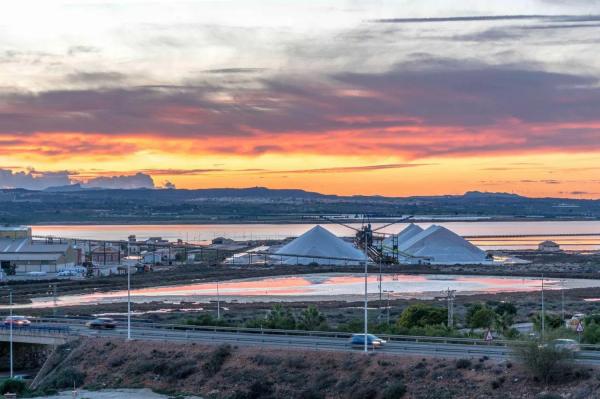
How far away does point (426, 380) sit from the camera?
120ft

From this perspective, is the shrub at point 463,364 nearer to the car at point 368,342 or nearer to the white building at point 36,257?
the car at point 368,342

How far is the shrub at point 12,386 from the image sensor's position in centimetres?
4247

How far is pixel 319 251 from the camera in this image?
134m

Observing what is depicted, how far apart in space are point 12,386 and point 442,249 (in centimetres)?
9844

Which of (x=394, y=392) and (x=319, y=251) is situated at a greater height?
(x=319, y=251)

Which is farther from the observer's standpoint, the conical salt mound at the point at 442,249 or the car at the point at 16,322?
the conical salt mound at the point at 442,249

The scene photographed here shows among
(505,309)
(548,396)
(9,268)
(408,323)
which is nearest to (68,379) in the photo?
(408,323)

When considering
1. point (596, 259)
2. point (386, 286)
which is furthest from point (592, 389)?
point (596, 259)

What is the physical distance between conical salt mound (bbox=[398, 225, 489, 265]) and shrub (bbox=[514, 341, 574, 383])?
A: 95.6 m

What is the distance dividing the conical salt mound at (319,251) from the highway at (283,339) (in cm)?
7439

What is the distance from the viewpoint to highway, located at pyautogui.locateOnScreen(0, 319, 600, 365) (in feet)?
130

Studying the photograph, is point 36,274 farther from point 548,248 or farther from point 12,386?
point 548,248

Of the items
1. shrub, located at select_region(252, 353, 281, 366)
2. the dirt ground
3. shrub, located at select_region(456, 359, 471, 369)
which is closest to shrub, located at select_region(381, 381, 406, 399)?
shrub, located at select_region(456, 359, 471, 369)

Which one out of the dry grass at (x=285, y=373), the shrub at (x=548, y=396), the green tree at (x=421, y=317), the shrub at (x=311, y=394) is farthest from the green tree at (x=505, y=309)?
the shrub at (x=548, y=396)
